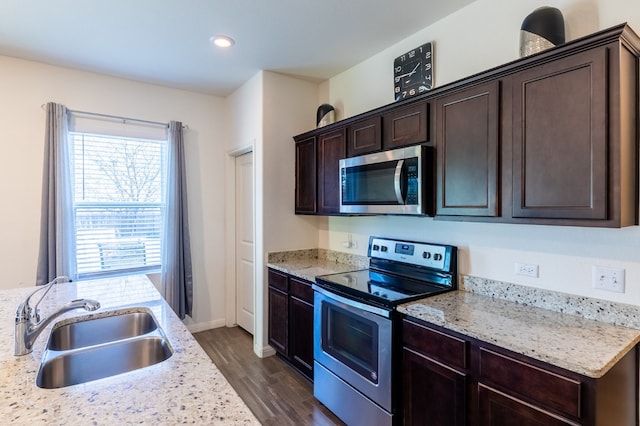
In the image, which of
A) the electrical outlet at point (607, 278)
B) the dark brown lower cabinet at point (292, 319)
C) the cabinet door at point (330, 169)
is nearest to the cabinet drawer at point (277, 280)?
the dark brown lower cabinet at point (292, 319)

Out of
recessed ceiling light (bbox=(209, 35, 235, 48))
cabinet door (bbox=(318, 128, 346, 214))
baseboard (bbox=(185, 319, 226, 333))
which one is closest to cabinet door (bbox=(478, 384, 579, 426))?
cabinet door (bbox=(318, 128, 346, 214))

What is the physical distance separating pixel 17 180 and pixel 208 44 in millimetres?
2119

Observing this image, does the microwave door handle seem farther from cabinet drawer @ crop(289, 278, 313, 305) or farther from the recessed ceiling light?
the recessed ceiling light

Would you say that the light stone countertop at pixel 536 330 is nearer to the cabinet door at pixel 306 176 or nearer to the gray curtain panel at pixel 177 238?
the cabinet door at pixel 306 176

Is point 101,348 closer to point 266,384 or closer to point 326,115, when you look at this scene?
point 266,384

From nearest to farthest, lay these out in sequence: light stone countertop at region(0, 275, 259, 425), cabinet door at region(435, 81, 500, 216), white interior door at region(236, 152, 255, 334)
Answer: light stone countertop at region(0, 275, 259, 425)
cabinet door at region(435, 81, 500, 216)
white interior door at region(236, 152, 255, 334)

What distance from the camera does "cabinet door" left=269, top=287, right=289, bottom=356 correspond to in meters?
3.06

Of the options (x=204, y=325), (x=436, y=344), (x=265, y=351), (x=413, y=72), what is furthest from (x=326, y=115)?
(x=204, y=325)

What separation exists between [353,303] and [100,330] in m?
1.40

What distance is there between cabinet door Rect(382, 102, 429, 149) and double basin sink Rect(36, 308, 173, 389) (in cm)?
180

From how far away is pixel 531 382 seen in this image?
1.37 meters

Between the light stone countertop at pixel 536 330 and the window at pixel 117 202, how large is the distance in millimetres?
2964

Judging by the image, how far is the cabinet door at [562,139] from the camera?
4.69 ft

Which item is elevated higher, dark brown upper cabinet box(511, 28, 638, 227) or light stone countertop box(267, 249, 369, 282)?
dark brown upper cabinet box(511, 28, 638, 227)
